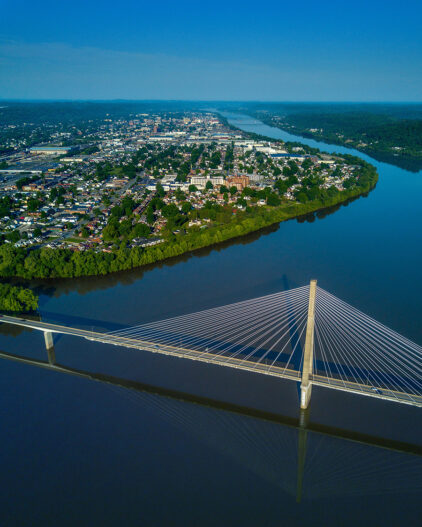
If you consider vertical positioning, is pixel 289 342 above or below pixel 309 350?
below

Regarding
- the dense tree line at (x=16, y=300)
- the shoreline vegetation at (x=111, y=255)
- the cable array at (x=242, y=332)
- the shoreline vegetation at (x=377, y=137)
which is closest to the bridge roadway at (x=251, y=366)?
the cable array at (x=242, y=332)

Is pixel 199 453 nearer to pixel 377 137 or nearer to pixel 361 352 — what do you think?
pixel 361 352

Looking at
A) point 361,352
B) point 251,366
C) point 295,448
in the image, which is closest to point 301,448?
point 295,448

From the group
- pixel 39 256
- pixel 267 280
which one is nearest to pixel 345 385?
pixel 267 280

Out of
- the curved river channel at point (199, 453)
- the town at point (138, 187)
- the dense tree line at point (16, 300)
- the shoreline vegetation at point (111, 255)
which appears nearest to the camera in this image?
the curved river channel at point (199, 453)

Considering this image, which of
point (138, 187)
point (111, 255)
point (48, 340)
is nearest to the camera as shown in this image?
point (48, 340)

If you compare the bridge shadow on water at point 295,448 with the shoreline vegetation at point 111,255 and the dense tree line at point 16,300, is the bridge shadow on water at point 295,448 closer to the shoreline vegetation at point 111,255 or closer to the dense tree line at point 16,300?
the dense tree line at point 16,300

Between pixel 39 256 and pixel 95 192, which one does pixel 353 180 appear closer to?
pixel 95 192

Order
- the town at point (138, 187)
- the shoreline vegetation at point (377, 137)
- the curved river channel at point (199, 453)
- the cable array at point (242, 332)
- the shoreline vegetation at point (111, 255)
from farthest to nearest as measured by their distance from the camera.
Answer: the shoreline vegetation at point (377, 137) < the town at point (138, 187) < the shoreline vegetation at point (111, 255) < the cable array at point (242, 332) < the curved river channel at point (199, 453)
